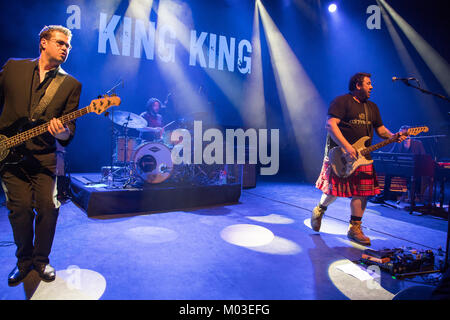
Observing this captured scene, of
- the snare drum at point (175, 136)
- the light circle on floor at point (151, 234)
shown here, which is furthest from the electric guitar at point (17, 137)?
the snare drum at point (175, 136)

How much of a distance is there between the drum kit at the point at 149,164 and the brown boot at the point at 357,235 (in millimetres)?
3010

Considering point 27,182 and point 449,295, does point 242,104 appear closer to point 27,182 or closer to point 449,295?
point 27,182

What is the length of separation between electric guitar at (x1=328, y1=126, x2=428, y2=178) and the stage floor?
91 centimetres

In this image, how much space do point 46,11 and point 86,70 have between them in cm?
163

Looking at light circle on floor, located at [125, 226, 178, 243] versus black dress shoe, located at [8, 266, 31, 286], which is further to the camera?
light circle on floor, located at [125, 226, 178, 243]

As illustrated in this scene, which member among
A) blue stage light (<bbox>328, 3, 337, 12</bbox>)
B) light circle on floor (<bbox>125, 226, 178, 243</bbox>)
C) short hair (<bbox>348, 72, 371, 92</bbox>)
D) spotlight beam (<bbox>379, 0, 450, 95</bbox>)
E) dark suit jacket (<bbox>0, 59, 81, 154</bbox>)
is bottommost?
light circle on floor (<bbox>125, 226, 178, 243</bbox>)


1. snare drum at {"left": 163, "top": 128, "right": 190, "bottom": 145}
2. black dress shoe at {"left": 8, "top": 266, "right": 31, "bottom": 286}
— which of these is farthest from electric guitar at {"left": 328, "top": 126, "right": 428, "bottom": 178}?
snare drum at {"left": 163, "top": 128, "right": 190, "bottom": 145}

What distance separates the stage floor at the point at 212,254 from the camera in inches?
86.4

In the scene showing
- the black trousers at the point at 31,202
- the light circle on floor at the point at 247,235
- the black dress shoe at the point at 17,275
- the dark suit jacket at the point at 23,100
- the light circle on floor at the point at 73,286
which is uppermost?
the dark suit jacket at the point at 23,100

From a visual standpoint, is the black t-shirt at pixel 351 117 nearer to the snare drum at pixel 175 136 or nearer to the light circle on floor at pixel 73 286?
the light circle on floor at pixel 73 286

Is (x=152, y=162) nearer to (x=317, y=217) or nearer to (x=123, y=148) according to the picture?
(x=123, y=148)

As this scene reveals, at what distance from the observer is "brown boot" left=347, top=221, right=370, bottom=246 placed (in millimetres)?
3385

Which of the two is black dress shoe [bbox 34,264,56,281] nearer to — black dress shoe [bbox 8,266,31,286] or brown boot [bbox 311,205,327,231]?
black dress shoe [bbox 8,266,31,286]
